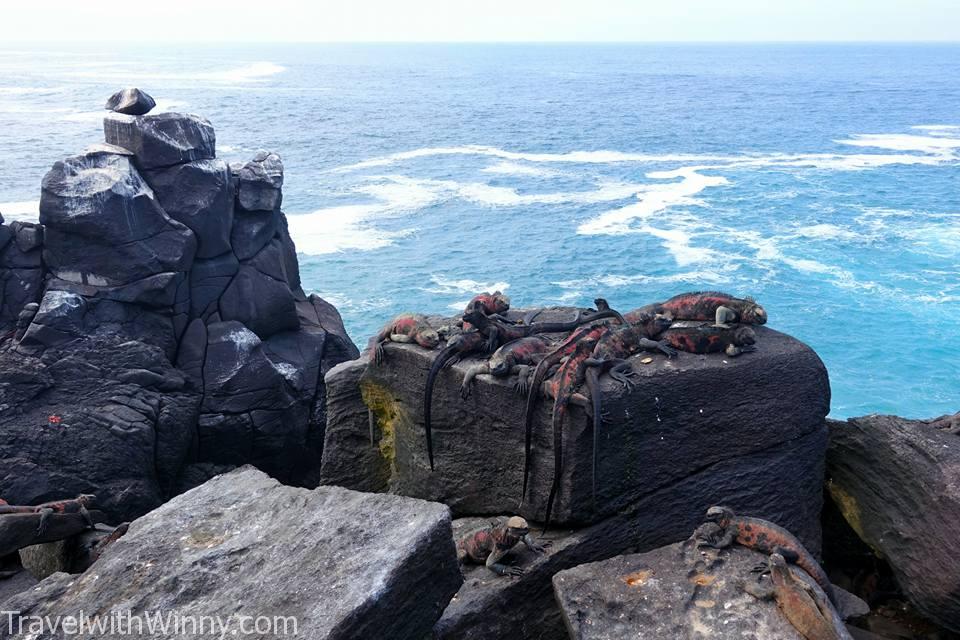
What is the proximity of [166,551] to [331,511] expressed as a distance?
128 cm

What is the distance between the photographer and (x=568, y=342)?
8.74 metres

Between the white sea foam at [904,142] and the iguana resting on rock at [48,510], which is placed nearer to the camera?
the iguana resting on rock at [48,510]

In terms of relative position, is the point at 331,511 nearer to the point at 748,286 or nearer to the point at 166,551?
the point at 166,551

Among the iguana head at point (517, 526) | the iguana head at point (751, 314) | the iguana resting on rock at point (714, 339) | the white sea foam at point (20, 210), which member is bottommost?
the white sea foam at point (20, 210)

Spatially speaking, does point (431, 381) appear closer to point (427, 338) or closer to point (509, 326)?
point (427, 338)

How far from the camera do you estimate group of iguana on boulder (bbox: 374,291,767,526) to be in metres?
8.13

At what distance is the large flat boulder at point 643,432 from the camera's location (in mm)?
8078

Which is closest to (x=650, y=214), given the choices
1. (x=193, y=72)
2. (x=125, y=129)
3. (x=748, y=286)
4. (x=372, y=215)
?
(x=748, y=286)

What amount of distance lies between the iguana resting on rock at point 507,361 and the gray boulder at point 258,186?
42.6 feet

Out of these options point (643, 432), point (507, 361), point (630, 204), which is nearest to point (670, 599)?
point (643, 432)

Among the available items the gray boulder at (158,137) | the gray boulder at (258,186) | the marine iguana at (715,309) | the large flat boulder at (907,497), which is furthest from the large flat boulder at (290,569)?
the gray boulder at (258,186)

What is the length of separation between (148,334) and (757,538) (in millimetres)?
14636

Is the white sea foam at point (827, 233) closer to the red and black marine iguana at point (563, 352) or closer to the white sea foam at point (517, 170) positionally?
the white sea foam at point (517, 170)

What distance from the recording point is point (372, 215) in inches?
1706
